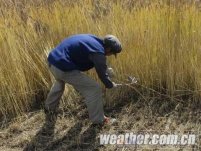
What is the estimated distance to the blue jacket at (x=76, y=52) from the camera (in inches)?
189

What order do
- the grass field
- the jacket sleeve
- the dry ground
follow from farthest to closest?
the grass field
the dry ground
the jacket sleeve

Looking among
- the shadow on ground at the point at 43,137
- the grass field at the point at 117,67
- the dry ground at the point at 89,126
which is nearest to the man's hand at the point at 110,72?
the grass field at the point at 117,67

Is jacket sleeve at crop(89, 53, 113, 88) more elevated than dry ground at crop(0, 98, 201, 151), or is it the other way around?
jacket sleeve at crop(89, 53, 113, 88)

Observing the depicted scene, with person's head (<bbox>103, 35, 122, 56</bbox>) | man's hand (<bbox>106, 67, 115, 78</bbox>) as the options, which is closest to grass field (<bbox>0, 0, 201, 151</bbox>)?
man's hand (<bbox>106, 67, 115, 78</bbox>)

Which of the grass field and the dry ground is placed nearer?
the dry ground

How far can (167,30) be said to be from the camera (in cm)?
518

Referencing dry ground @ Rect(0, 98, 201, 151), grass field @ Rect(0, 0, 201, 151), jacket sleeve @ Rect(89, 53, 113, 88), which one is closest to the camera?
jacket sleeve @ Rect(89, 53, 113, 88)

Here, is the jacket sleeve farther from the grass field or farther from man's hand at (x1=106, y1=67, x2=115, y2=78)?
the grass field

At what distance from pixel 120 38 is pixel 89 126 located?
39.2 inches

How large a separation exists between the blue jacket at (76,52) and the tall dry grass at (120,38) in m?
0.50

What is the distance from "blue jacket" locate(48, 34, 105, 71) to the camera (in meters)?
4.81

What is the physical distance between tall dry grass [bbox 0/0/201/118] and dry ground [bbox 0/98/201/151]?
0.14 meters

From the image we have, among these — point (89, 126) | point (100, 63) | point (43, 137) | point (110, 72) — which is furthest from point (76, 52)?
point (43, 137)

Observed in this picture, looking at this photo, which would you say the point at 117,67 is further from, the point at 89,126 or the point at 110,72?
the point at 89,126
